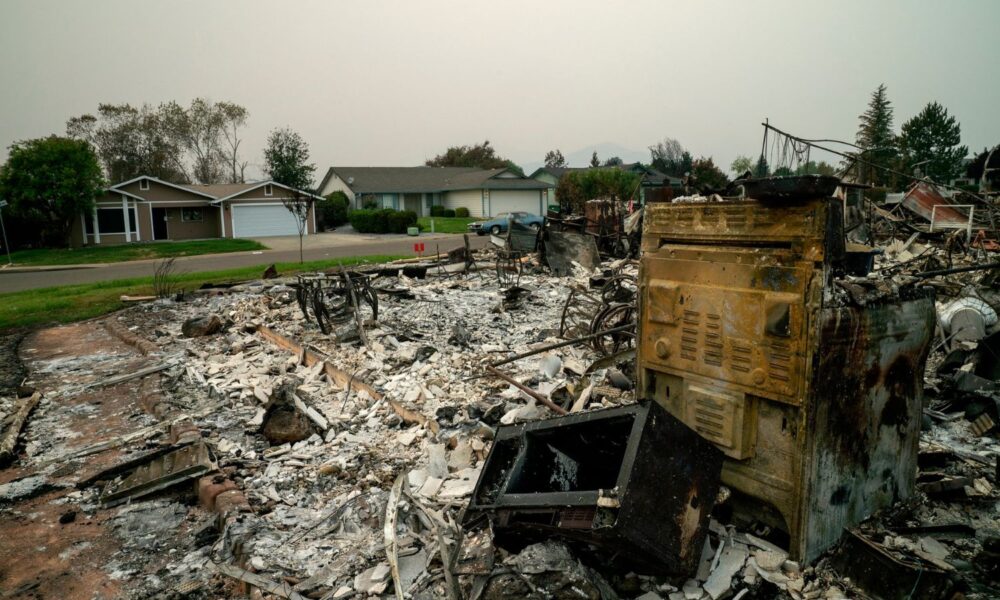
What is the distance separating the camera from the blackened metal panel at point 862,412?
3.00m

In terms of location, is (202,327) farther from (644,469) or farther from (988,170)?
(988,170)

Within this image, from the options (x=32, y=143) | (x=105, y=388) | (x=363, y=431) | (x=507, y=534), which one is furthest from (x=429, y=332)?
(x=32, y=143)

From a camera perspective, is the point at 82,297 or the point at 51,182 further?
the point at 51,182

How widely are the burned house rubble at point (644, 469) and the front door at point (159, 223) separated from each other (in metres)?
34.6

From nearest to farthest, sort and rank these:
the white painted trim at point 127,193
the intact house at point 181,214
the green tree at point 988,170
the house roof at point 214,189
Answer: the green tree at point 988,170, the white painted trim at point 127,193, the intact house at point 181,214, the house roof at point 214,189

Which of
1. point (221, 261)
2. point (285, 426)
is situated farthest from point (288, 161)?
point (285, 426)

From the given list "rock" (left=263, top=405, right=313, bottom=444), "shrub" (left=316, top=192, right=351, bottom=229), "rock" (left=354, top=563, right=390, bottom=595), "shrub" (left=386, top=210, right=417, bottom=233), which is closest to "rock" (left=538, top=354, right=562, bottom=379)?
"rock" (left=263, top=405, right=313, bottom=444)

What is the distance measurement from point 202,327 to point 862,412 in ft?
32.3

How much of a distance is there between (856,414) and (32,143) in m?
38.6

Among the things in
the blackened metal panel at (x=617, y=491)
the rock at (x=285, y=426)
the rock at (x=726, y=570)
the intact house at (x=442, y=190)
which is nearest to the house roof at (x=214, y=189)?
the intact house at (x=442, y=190)

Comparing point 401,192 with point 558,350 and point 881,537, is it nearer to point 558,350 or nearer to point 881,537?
point 558,350

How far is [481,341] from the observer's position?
840 centimetres

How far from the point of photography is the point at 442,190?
2044 inches

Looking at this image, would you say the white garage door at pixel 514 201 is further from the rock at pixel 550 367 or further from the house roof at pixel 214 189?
the rock at pixel 550 367
